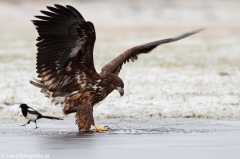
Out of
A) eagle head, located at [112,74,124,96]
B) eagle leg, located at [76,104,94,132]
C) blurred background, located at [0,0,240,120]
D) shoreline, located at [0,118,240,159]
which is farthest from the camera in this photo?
blurred background, located at [0,0,240,120]

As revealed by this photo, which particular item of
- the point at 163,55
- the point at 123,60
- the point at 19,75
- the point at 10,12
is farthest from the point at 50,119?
the point at 10,12

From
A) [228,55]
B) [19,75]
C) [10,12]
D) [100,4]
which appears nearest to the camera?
[19,75]

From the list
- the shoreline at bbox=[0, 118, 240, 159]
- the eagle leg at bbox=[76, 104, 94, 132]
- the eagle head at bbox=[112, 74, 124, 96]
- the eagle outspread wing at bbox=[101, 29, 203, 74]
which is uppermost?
the eagle outspread wing at bbox=[101, 29, 203, 74]

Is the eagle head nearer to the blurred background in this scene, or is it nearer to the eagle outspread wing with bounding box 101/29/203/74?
the eagle outspread wing with bounding box 101/29/203/74

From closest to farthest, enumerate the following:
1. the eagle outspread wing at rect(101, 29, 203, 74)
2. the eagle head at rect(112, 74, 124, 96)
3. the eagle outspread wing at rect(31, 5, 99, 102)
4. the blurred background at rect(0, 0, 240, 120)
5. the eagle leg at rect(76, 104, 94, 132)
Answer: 1. the eagle outspread wing at rect(31, 5, 99, 102)
2. the eagle head at rect(112, 74, 124, 96)
3. the eagle leg at rect(76, 104, 94, 132)
4. the eagle outspread wing at rect(101, 29, 203, 74)
5. the blurred background at rect(0, 0, 240, 120)

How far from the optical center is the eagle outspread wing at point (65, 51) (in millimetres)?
11602

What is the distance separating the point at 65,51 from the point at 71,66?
0.33 m

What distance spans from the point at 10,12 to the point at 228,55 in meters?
36.8

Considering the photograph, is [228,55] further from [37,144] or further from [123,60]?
[37,144]

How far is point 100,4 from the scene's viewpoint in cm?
7094

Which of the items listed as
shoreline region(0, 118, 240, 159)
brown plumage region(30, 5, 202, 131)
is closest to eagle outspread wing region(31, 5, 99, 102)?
brown plumage region(30, 5, 202, 131)

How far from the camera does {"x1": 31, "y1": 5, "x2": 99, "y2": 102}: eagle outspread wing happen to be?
11.6m

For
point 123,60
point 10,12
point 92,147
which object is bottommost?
point 92,147

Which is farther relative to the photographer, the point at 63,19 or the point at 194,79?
the point at 194,79
